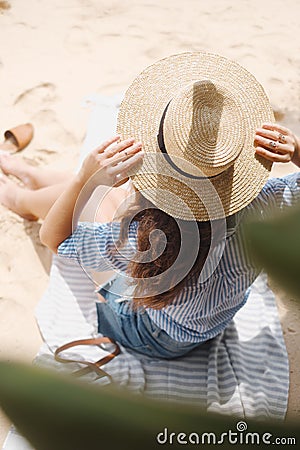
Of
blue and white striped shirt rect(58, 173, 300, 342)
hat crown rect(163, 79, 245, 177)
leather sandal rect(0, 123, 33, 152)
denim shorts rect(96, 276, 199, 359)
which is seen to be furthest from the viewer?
leather sandal rect(0, 123, 33, 152)

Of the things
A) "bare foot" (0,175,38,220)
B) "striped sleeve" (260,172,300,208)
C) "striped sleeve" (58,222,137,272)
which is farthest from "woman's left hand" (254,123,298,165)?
"bare foot" (0,175,38,220)

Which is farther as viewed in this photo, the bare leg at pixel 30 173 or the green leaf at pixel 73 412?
the bare leg at pixel 30 173

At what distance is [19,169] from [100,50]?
2.77ft

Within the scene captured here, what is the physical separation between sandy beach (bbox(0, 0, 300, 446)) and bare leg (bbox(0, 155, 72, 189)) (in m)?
0.11

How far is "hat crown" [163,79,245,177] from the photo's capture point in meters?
1.11

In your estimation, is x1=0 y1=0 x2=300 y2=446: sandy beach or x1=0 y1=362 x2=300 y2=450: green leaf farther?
x1=0 y1=0 x2=300 y2=446: sandy beach

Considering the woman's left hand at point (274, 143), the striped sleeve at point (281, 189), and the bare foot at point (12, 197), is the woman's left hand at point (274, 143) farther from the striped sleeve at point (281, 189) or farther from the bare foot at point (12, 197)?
the bare foot at point (12, 197)

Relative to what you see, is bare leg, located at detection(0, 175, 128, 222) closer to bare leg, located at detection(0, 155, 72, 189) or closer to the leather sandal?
bare leg, located at detection(0, 155, 72, 189)

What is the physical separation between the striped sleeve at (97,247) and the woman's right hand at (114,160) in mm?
146

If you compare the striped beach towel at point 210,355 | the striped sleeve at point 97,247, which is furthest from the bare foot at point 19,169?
the striped sleeve at point 97,247

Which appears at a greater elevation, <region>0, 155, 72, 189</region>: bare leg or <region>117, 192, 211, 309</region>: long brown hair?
<region>117, 192, 211, 309</region>: long brown hair

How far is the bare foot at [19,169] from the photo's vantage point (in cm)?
207

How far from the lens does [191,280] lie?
124 centimetres

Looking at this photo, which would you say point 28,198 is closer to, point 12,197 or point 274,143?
point 12,197
